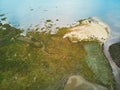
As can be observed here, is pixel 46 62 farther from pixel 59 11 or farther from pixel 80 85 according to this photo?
pixel 59 11

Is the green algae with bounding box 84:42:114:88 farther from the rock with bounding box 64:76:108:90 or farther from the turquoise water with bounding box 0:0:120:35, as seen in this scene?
the turquoise water with bounding box 0:0:120:35

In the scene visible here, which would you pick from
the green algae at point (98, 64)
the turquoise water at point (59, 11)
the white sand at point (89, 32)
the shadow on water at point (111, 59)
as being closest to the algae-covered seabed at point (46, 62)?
the green algae at point (98, 64)

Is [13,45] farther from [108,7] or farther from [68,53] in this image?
[108,7]

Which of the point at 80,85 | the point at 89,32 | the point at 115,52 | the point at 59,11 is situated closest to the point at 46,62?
the point at 80,85

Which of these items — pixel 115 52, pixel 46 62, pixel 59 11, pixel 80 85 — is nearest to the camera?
pixel 80 85

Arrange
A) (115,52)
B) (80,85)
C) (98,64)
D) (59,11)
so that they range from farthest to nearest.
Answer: (59,11) → (115,52) → (98,64) → (80,85)

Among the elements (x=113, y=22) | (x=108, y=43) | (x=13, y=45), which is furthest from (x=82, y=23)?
(x=13, y=45)

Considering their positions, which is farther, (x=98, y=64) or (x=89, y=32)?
(x=89, y=32)
